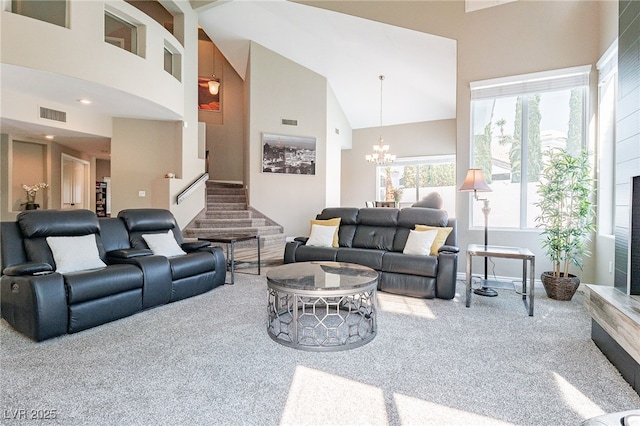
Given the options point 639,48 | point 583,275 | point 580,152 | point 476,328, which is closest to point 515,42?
point 580,152

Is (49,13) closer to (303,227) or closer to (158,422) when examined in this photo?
(158,422)

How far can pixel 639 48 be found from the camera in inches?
99.3

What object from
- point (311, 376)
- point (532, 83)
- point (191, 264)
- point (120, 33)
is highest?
point (120, 33)

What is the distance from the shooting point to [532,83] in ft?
14.9

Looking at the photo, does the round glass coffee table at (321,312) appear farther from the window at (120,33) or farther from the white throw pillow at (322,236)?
the window at (120,33)

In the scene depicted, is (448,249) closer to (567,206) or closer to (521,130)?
(567,206)

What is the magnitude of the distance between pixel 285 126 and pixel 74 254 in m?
5.75

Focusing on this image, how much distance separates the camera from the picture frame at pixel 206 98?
9844mm

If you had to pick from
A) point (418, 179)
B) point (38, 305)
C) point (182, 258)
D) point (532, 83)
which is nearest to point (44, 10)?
point (182, 258)

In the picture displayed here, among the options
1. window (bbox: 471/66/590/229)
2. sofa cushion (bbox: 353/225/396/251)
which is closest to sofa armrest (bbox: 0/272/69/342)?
sofa cushion (bbox: 353/225/396/251)

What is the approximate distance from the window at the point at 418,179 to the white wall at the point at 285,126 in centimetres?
246

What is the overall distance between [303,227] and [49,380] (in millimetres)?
6441

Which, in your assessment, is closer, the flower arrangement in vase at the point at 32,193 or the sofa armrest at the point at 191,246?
the sofa armrest at the point at 191,246

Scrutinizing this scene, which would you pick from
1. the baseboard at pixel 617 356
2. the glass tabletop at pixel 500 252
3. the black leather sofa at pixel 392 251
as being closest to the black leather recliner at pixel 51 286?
the black leather sofa at pixel 392 251
